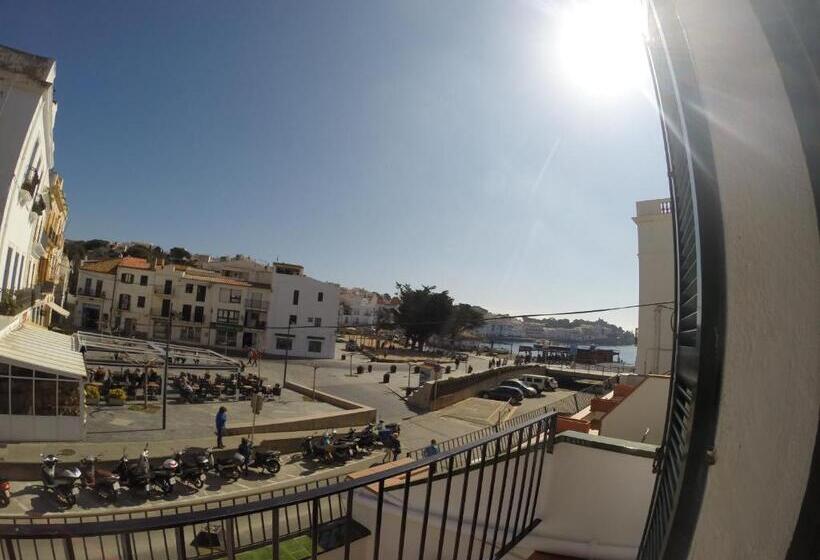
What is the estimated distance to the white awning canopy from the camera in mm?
10862

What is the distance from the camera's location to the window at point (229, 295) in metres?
41.8

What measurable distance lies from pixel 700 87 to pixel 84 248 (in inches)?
3815

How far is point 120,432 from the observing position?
546 inches

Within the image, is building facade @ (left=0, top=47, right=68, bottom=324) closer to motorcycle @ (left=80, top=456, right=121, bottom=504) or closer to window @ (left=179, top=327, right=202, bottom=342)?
motorcycle @ (left=80, top=456, right=121, bottom=504)

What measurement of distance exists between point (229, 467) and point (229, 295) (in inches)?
1309

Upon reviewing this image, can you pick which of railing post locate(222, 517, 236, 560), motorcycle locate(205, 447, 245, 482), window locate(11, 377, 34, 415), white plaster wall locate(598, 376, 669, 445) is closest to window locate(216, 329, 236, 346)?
window locate(11, 377, 34, 415)

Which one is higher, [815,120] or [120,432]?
[815,120]

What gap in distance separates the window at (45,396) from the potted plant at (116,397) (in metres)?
6.23

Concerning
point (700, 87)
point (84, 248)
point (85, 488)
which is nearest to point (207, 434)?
point (85, 488)

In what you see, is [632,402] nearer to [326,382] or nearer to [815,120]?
[815,120]

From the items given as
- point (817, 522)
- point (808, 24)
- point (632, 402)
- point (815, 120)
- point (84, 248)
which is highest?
point (84, 248)

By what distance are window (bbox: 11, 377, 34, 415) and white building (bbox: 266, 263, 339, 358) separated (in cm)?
3020

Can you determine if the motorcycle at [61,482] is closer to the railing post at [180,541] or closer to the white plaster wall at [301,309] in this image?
the railing post at [180,541]

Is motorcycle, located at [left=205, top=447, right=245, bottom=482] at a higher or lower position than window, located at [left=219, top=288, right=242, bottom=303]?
lower
